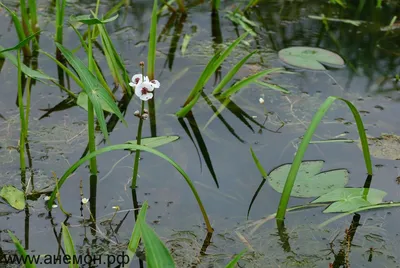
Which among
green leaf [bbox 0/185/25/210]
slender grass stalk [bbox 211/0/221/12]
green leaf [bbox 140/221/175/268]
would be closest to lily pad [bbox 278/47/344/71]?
slender grass stalk [bbox 211/0/221/12]

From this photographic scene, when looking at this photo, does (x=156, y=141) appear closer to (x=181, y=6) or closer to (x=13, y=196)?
(x=13, y=196)

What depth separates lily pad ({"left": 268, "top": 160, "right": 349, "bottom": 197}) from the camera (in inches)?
75.0

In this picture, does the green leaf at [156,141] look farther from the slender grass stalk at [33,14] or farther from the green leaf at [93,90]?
the slender grass stalk at [33,14]

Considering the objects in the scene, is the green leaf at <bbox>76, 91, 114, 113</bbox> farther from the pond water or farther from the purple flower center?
the purple flower center

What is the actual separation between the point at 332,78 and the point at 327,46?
326 millimetres

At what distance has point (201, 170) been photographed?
199 centimetres

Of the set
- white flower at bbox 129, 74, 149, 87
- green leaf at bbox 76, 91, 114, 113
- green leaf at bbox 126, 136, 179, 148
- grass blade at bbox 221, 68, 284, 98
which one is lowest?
green leaf at bbox 126, 136, 179, 148

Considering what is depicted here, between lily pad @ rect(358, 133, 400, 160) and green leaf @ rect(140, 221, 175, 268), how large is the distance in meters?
1.07

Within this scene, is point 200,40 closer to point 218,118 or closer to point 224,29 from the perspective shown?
point 224,29

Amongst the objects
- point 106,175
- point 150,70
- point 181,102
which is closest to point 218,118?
point 181,102

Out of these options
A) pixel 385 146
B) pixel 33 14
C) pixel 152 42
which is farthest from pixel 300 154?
pixel 33 14

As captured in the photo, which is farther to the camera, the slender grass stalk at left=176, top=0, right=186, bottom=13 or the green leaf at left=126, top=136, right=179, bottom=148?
the slender grass stalk at left=176, top=0, right=186, bottom=13

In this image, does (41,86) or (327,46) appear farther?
(327,46)

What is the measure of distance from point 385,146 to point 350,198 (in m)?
0.40
